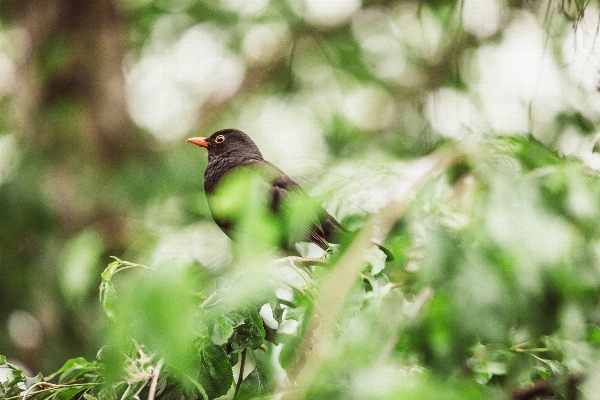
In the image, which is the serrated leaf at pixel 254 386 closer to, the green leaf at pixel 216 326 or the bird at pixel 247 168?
the green leaf at pixel 216 326

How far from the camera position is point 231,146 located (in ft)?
12.1

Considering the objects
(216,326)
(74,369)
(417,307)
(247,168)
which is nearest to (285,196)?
(247,168)

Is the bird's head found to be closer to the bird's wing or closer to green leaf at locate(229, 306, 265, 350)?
the bird's wing

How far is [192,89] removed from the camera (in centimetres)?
632

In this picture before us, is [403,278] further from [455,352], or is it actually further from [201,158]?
[201,158]

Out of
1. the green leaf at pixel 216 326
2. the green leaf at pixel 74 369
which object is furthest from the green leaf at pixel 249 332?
the green leaf at pixel 74 369

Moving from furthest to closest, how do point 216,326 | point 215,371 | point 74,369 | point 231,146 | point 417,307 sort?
point 231,146 → point 74,369 → point 417,307 → point 215,371 → point 216,326

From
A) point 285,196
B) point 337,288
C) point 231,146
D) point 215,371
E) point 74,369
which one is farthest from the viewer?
point 231,146

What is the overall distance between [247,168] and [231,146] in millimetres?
885

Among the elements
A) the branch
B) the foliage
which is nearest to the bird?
the foliage

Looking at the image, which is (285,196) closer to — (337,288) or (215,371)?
(215,371)

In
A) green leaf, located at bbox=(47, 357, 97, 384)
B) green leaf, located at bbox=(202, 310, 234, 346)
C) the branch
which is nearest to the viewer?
the branch

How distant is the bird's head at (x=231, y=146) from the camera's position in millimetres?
3553

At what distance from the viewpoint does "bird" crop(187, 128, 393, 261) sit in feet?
8.58
